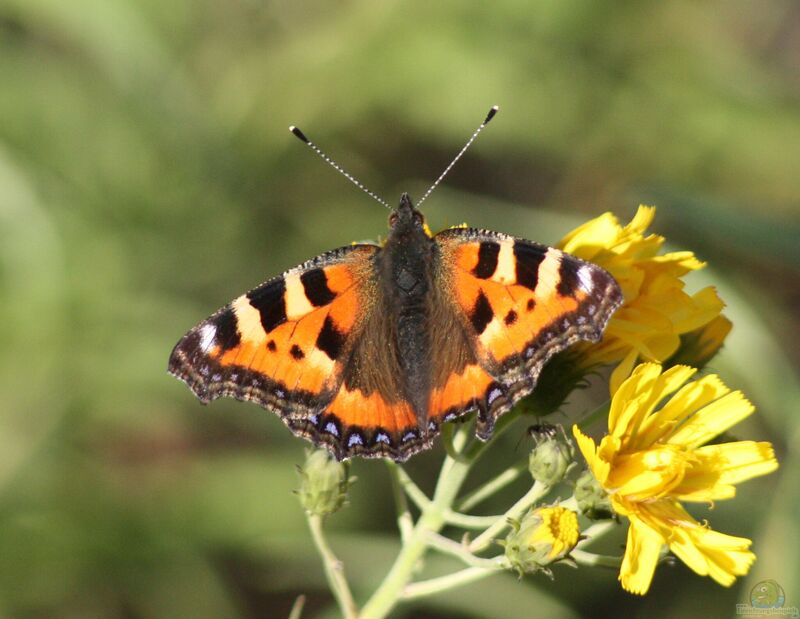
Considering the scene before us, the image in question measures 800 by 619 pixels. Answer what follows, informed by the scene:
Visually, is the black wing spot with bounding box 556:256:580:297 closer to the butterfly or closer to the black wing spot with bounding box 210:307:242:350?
the butterfly

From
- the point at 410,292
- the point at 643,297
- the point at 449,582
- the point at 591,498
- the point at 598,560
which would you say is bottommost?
the point at 449,582

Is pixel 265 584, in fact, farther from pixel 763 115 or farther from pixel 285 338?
pixel 763 115

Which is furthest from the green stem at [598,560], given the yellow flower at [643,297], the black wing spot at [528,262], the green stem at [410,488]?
the black wing spot at [528,262]

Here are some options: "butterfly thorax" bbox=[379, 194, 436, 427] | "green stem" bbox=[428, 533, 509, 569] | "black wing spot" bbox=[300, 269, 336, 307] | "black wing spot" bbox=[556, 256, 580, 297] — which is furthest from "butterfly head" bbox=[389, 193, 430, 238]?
Answer: "green stem" bbox=[428, 533, 509, 569]

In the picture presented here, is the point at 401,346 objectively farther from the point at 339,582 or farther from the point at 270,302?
the point at 339,582

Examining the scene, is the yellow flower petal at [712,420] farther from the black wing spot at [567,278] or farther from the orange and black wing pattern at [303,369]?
the orange and black wing pattern at [303,369]

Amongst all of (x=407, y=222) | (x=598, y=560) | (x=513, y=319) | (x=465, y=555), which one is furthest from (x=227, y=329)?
(x=598, y=560)
